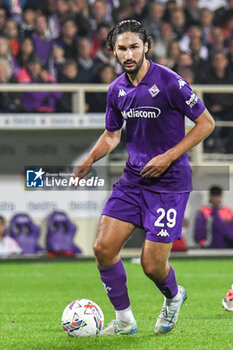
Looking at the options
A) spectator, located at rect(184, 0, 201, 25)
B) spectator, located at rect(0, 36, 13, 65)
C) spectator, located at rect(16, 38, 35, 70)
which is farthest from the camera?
spectator, located at rect(184, 0, 201, 25)

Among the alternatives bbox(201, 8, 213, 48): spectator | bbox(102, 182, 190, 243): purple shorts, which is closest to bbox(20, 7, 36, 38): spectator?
bbox(201, 8, 213, 48): spectator

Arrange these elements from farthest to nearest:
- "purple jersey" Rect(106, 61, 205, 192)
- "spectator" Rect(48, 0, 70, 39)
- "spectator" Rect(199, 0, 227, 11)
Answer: "spectator" Rect(199, 0, 227, 11) → "spectator" Rect(48, 0, 70, 39) → "purple jersey" Rect(106, 61, 205, 192)

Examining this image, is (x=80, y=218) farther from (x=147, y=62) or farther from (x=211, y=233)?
(x=147, y=62)

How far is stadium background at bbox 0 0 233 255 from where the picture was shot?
1531 cm

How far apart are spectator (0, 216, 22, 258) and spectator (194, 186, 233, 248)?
3349mm

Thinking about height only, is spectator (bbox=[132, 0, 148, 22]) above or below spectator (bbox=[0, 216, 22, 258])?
above

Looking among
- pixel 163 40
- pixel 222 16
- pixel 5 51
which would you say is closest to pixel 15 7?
pixel 5 51

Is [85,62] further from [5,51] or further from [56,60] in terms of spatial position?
[5,51]

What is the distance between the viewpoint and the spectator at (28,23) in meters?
15.4

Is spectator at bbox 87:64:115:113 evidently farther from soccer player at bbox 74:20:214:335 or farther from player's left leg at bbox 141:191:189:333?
player's left leg at bbox 141:191:189:333

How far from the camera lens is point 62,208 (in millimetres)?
15719

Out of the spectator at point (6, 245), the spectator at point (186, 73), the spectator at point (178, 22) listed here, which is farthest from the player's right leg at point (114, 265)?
the spectator at point (178, 22)

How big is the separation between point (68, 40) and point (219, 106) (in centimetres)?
318

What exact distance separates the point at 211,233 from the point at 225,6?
5291mm
